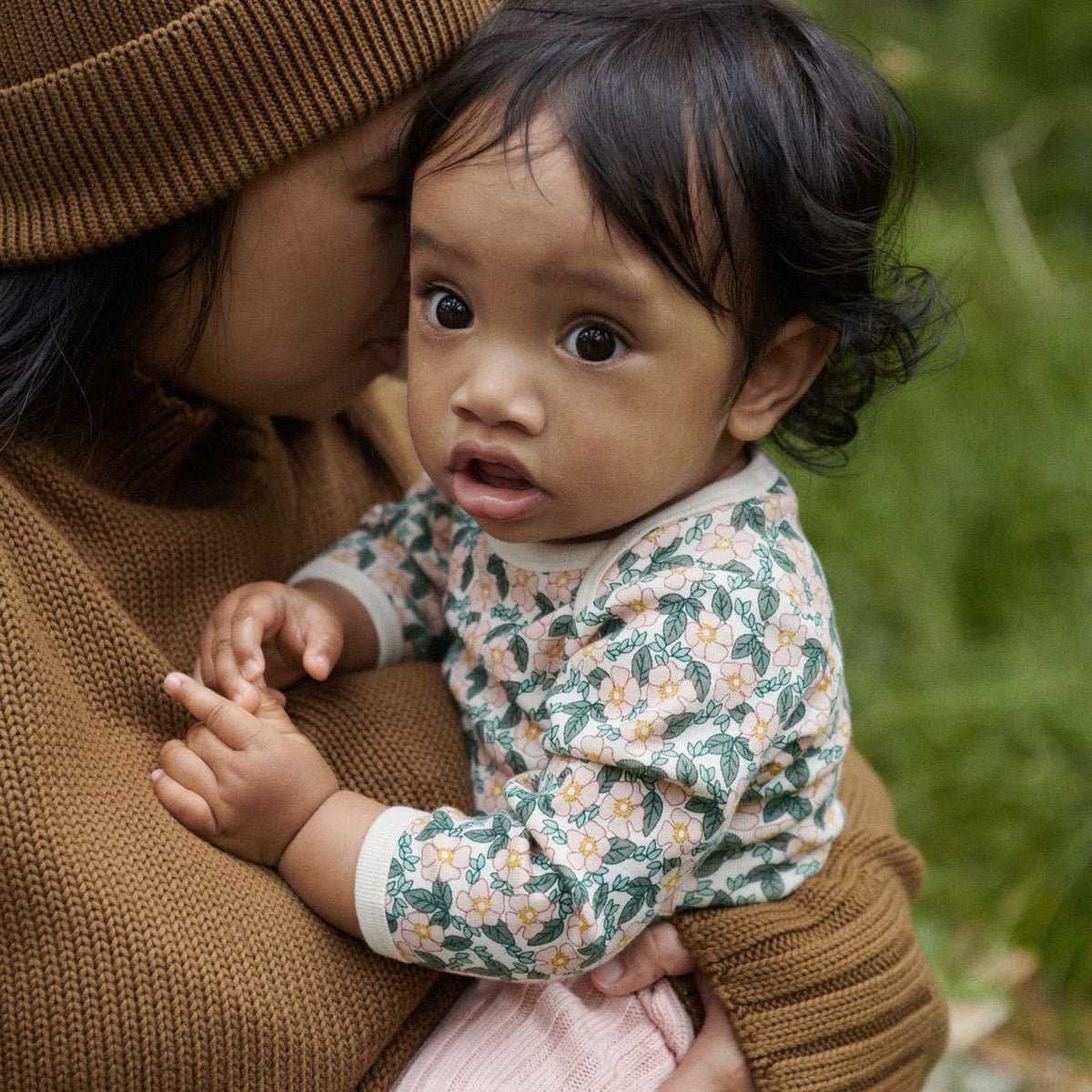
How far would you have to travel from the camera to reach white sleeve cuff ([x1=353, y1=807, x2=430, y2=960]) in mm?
1256

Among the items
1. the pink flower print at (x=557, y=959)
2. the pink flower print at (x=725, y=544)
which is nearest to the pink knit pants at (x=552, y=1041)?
the pink flower print at (x=557, y=959)

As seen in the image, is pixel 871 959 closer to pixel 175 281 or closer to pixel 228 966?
pixel 228 966

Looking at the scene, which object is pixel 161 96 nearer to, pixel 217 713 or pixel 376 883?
pixel 217 713

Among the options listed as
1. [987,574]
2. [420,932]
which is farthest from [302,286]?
[987,574]

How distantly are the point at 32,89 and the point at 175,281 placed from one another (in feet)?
0.70

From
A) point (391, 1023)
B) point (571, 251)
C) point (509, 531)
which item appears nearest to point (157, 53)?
point (571, 251)

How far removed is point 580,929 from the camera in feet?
3.98

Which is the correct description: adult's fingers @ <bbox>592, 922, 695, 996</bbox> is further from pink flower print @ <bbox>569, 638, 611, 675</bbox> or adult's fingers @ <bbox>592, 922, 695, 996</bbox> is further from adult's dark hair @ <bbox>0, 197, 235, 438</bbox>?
adult's dark hair @ <bbox>0, 197, 235, 438</bbox>

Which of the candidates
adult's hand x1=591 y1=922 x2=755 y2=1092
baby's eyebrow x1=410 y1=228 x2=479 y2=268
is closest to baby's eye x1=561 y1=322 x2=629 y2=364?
baby's eyebrow x1=410 y1=228 x2=479 y2=268

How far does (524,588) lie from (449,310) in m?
0.29

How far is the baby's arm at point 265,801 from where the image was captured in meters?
Result: 1.28

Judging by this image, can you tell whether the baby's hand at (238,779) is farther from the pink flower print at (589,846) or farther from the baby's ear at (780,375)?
the baby's ear at (780,375)

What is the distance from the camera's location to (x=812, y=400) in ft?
5.09

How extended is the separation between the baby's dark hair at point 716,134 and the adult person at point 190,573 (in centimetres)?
14
